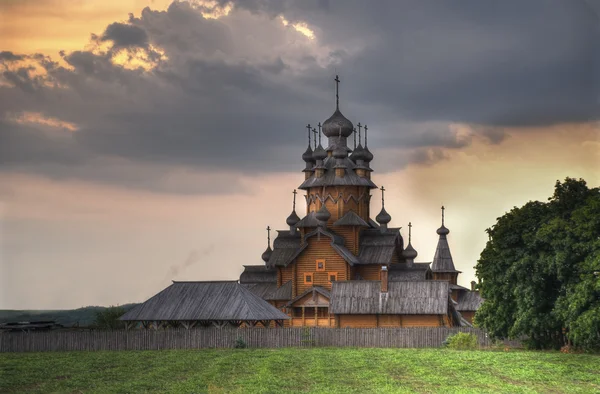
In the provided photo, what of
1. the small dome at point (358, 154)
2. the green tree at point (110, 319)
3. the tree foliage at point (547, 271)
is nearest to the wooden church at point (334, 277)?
the small dome at point (358, 154)

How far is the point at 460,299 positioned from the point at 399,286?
1848 cm

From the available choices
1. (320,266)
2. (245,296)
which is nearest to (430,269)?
(320,266)

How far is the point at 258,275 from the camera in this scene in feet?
307

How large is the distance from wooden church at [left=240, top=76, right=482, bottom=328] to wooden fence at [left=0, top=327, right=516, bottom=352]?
1043cm

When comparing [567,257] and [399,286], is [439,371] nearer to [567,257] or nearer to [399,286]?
[567,257]

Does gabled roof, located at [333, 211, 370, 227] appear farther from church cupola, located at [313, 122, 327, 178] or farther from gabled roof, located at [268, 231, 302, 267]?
church cupola, located at [313, 122, 327, 178]

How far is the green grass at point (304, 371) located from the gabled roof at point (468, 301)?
33703 mm

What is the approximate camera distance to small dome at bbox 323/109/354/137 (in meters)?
93.1

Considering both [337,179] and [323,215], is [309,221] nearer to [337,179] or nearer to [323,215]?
[323,215]

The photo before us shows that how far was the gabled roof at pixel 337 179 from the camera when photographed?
89125 millimetres

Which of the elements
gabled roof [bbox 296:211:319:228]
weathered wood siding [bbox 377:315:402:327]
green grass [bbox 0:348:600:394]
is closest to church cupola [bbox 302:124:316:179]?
gabled roof [bbox 296:211:319:228]

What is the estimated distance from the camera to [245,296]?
214 feet

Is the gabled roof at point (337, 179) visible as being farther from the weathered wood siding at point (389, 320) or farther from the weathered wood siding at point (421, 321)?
the weathered wood siding at point (421, 321)

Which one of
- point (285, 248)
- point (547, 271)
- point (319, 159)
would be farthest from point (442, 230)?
point (547, 271)
